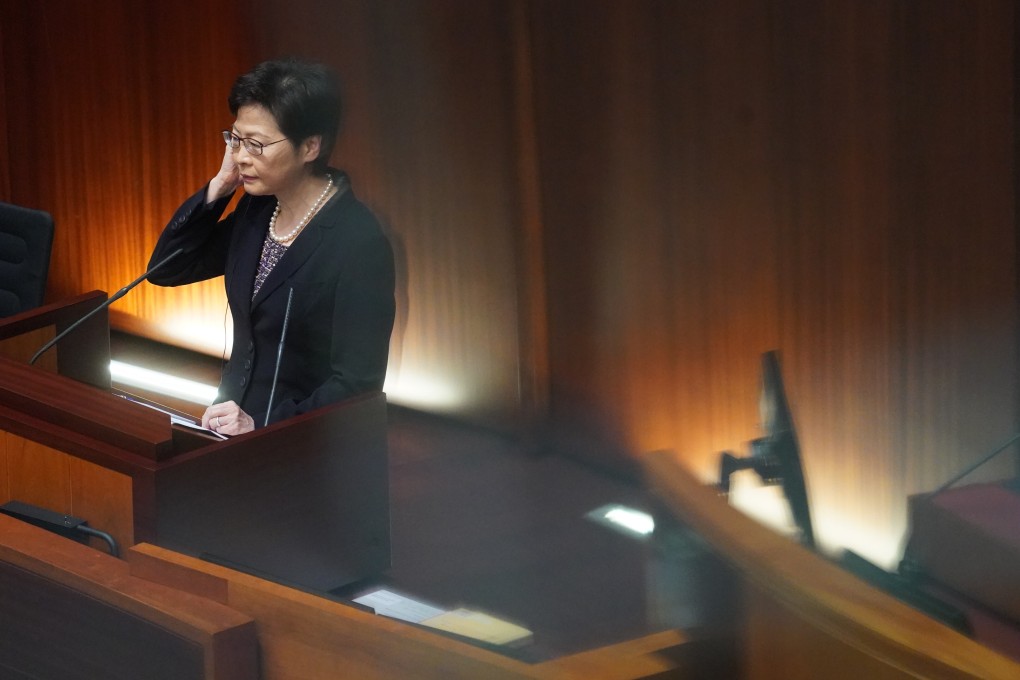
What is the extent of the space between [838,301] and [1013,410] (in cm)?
57

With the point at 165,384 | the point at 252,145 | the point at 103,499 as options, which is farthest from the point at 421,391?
the point at 103,499

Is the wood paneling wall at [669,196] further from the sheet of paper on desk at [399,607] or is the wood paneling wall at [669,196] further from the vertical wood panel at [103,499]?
the vertical wood panel at [103,499]

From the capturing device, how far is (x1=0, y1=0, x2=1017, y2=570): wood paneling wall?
308 cm

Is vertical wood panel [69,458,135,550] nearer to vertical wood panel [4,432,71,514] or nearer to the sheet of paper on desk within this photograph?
vertical wood panel [4,432,71,514]

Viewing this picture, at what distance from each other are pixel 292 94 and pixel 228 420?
659 millimetres

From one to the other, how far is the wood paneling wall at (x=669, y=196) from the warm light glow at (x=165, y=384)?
0.39 meters

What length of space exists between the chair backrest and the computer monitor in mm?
2466

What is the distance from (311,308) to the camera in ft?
8.84

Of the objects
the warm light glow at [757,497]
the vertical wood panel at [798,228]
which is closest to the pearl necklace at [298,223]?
the vertical wood panel at [798,228]

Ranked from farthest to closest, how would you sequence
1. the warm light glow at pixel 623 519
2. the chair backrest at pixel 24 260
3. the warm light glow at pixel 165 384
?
the warm light glow at pixel 165 384 → the warm light glow at pixel 623 519 → the chair backrest at pixel 24 260

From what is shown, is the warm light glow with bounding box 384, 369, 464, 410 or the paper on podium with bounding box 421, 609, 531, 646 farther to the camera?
the warm light glow with bounding box 384, 369, 464, 410

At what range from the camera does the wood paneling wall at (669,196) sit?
10.1 ft

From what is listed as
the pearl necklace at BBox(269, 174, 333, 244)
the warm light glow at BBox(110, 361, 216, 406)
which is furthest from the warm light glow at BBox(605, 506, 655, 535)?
the warm light glow at BBox(110, 361, 216, 406)

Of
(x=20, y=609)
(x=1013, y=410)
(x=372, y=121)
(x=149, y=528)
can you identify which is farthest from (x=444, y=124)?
(x=20, y=609)
